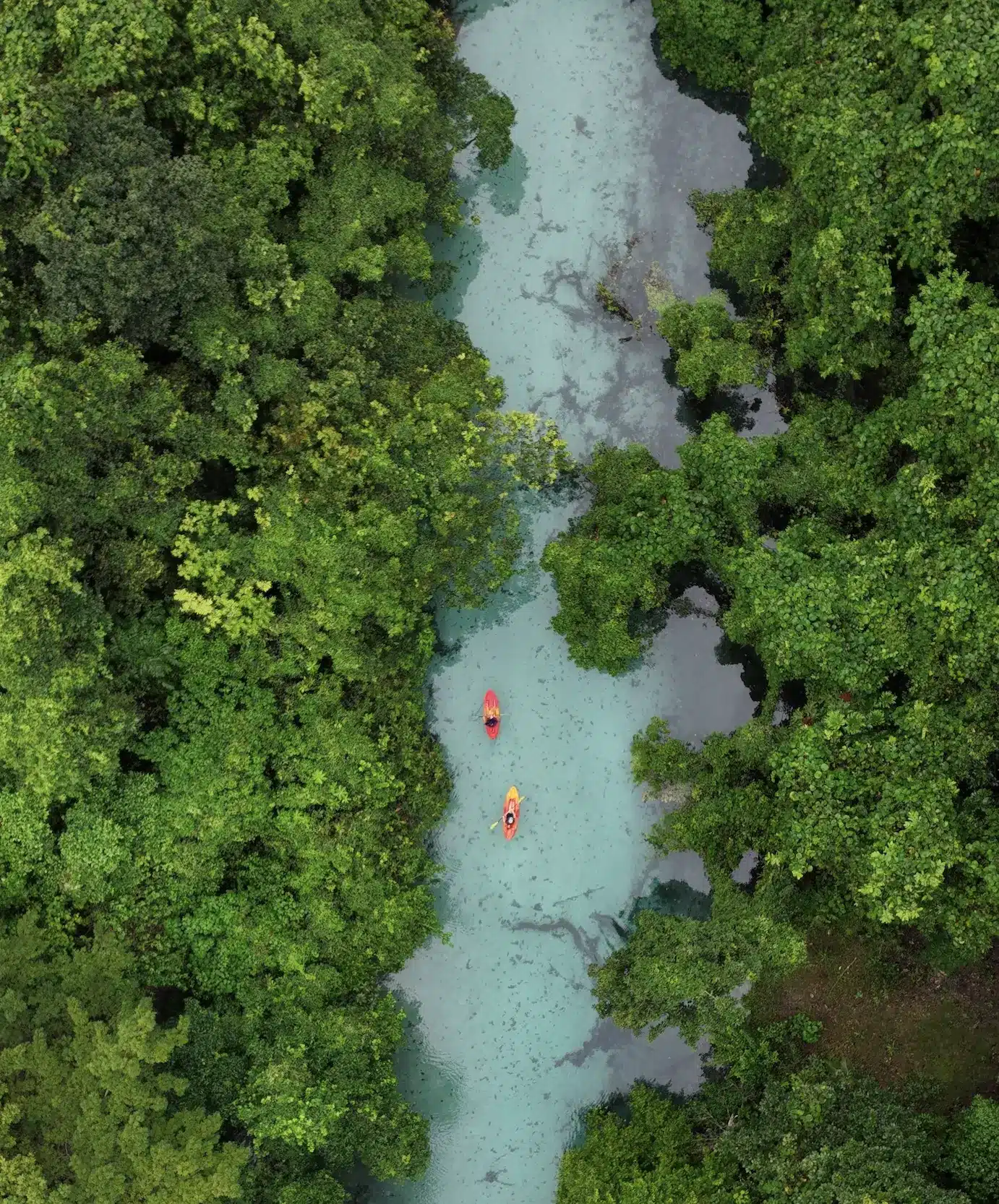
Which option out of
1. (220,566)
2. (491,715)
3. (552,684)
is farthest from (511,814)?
(220,566)

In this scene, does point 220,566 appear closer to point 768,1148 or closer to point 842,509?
point 842,509

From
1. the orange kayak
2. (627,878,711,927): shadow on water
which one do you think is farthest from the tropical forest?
the orange kayak

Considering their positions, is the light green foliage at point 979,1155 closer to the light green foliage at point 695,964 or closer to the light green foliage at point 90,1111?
the light green foliage at point 695,964

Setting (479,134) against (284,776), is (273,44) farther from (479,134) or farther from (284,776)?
(284,776)

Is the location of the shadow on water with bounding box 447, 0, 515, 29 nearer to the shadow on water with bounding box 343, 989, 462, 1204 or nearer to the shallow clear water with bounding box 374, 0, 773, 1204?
the shallow clear water with bounding box 374, 0, 773, 1204

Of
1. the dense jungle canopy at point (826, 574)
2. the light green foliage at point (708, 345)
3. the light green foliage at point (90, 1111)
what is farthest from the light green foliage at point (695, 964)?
the light green foliage at point (708, 345)
